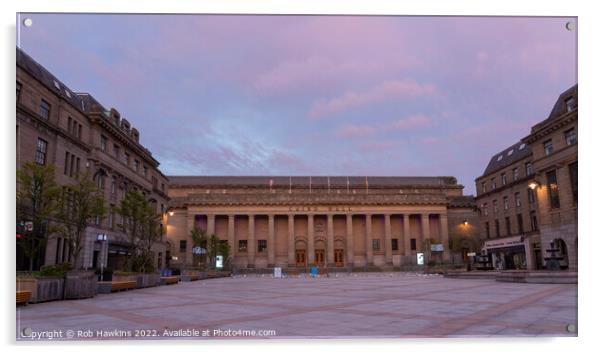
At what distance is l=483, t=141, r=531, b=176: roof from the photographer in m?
60.0

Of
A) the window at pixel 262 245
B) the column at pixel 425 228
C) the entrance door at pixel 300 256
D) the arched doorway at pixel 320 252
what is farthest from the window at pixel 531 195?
the window at pixel 262 245

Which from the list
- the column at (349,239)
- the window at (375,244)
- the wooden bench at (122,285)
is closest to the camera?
the wooden bench at (122,285)

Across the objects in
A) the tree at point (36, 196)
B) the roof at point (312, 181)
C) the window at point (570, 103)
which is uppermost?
the roof at point (312, 181)

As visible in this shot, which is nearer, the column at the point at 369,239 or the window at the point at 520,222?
the window at the point at 520,222

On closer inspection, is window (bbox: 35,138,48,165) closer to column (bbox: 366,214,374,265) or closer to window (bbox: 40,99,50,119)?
window (bbox: 40,99,50,119)

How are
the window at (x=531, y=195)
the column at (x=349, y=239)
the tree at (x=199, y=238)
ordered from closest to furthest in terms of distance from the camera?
the window at (x=531, y=195), the tree at (x=199, y=238), the column at (x=349, y=239)

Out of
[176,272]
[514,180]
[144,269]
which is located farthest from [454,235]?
[144,269]

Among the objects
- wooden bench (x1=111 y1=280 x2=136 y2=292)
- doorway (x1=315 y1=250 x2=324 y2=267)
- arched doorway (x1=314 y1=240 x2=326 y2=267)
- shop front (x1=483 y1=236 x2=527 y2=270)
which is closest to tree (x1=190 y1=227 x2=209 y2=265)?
arched doorway (x1=314 y1=240 x2=326 y2=267)

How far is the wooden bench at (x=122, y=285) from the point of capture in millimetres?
25261

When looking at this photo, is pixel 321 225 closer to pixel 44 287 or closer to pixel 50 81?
pixel 50 81

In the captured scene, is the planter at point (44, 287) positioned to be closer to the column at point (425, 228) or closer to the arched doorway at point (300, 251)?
the arched doorway at point (300, 251)

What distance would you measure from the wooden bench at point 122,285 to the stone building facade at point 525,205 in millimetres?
29896
